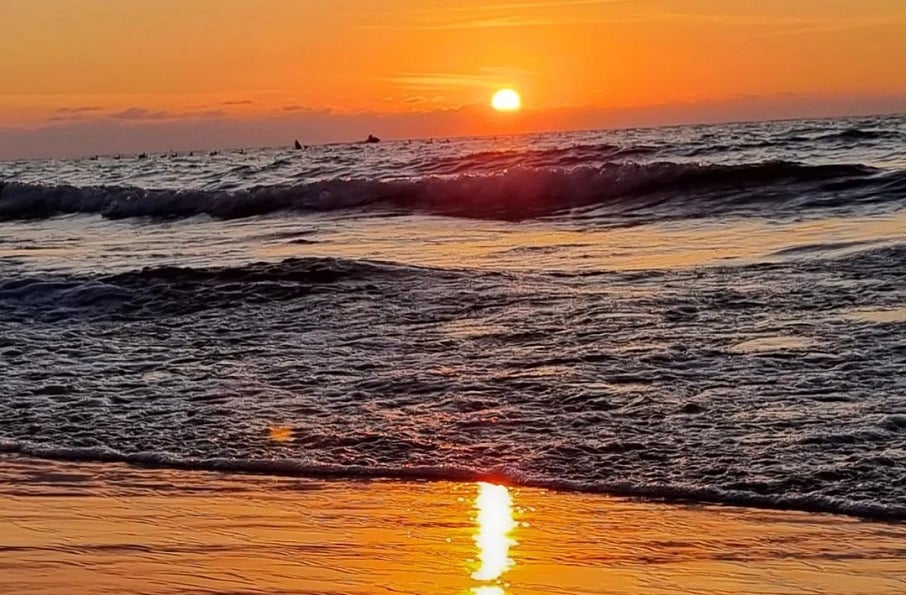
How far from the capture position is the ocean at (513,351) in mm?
5234

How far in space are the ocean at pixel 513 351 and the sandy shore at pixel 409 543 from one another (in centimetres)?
29

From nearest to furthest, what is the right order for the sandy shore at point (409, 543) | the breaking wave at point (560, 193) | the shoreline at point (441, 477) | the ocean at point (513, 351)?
the sandy shore at point (409, 543) < the shoreline at point (441, 477) < the ocean at point (513, 351) < the breaking wave at point (560, 193)

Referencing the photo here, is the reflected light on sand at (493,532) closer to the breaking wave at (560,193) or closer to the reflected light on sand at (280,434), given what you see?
the reflected light on sand at (280,434)

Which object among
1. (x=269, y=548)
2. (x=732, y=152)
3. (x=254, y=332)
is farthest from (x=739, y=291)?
(x=732, y=152)

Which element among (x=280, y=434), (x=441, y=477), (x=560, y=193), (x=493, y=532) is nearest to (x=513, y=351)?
(x=280, y=434)

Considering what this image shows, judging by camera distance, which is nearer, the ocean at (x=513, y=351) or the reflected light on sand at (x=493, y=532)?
the reflected light on sand at (x=493, y=532)

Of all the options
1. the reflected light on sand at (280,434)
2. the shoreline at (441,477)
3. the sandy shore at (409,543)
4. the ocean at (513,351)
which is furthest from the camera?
the reflected light on sand at (280,434)

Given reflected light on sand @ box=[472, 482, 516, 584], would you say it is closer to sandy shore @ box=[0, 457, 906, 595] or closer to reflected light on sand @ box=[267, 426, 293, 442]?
sandy shore @ box=[0, 457, 906, 595]

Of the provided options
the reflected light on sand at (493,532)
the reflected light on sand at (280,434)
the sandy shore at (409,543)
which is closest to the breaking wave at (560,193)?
the reflected light on sand at (280,434)

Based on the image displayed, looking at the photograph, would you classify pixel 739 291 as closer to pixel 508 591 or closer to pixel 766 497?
pixel 766 497

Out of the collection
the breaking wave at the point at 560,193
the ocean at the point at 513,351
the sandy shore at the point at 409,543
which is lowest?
the sandy shore at the point at 409,543

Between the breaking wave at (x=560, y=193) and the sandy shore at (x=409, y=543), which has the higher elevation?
the breaking wave at (x=560, y=193)

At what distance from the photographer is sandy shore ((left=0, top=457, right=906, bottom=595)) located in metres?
3.68

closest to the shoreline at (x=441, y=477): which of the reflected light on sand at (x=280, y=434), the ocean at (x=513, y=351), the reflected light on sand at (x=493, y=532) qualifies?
the ocean at (x=513, y=351)
